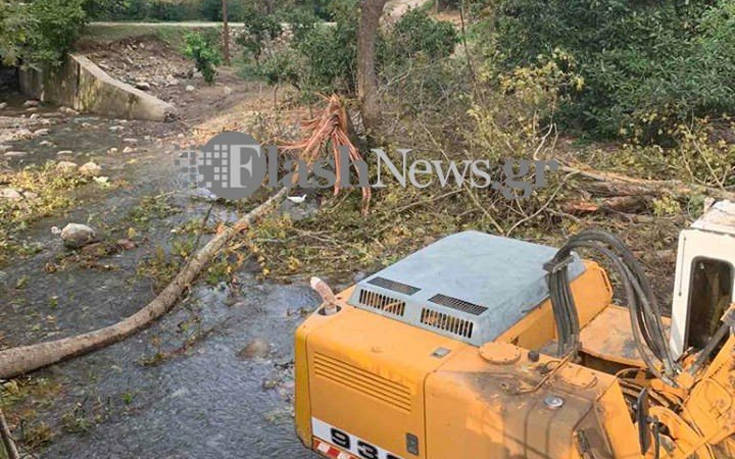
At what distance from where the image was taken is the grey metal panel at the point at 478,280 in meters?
3.66

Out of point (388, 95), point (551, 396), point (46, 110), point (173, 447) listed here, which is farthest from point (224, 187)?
point (46, 110)

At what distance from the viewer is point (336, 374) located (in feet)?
12.1

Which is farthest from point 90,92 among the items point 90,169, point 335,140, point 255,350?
point 255,350

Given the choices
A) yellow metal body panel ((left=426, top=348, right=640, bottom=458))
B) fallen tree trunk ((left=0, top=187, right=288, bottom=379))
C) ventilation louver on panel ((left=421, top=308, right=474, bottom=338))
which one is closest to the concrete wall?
fallen tree trunk ((left=0, top=187, right=288, bottom=379))

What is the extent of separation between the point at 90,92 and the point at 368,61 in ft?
33.4

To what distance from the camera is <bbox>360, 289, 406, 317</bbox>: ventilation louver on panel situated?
152 inches

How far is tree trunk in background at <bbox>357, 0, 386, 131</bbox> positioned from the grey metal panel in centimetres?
569

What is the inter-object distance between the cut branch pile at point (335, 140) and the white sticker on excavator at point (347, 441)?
5.51 metres

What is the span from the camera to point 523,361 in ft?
11.0

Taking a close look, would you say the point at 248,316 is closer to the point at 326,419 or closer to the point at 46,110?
the point at 326,419

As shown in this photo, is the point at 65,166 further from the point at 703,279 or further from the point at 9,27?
the point at 703,279

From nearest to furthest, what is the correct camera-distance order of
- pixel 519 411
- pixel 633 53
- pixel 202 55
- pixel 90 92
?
pixel 519 411
pixel 633 53
pixel 90 92
pixel 202 55

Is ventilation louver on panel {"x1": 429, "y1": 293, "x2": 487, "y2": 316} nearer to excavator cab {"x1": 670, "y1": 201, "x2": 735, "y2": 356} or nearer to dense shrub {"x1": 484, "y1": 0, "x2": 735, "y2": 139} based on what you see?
excavator cab {"x1": 670, "y1": 201, "x2": 735, "y2": 356}

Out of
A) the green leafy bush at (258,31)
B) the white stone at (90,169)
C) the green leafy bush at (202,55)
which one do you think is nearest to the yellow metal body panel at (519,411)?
the white stone at (90,169)
